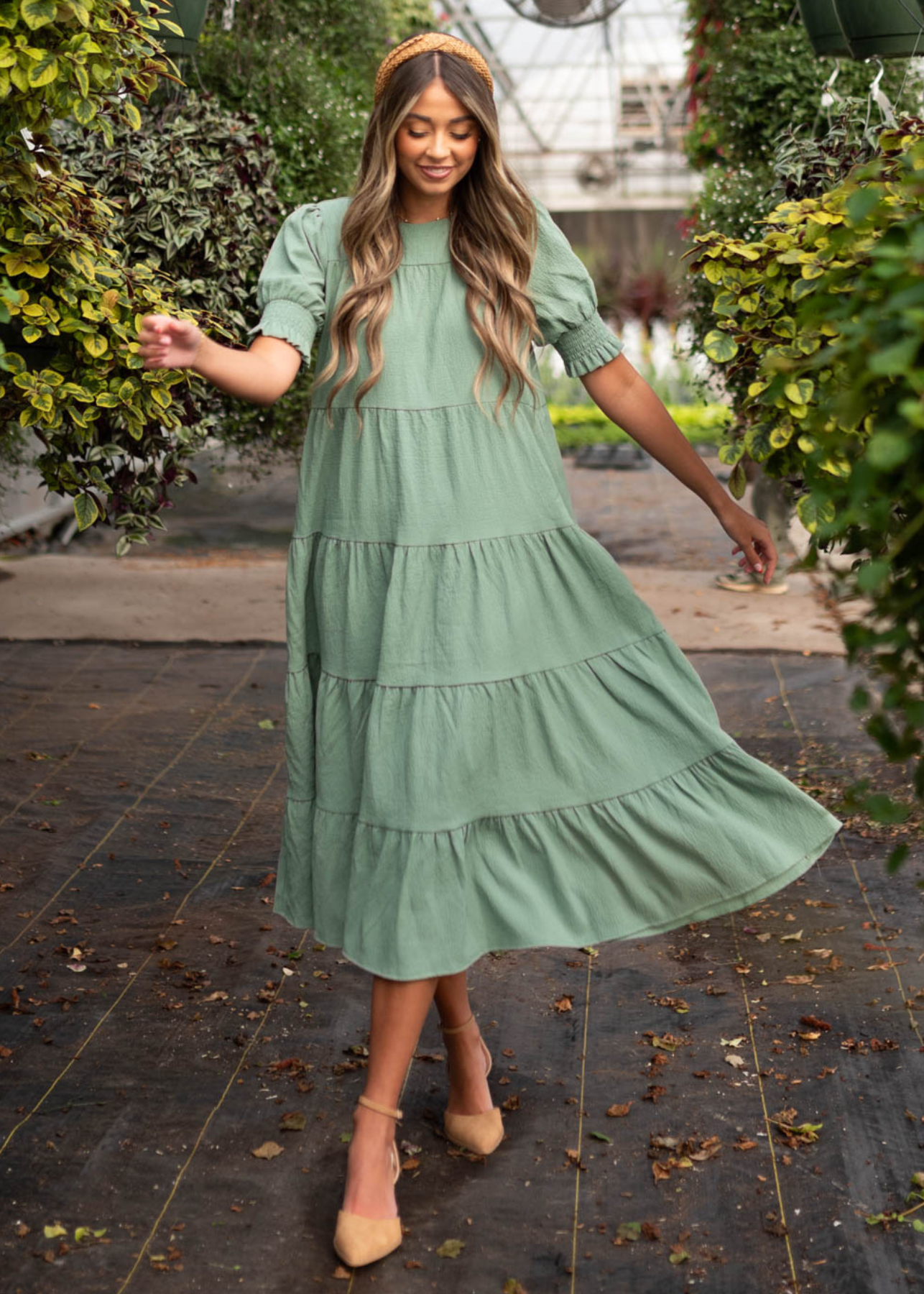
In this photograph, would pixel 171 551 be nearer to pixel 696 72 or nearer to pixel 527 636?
pixel 696 72

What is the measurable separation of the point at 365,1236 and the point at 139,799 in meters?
2.21

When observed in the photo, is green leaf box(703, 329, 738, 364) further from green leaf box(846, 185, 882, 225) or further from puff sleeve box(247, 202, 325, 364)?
green leaf box(846, 185, 882, 225)

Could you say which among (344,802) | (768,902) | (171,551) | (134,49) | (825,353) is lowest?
(171,551)

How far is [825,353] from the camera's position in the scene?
1.39m

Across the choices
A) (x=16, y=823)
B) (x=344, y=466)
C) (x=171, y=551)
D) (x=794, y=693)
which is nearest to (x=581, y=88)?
(x=171, y=551)

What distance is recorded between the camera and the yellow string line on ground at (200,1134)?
2.16 metres

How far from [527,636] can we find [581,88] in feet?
56.9

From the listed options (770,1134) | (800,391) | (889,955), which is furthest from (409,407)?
(889,955)

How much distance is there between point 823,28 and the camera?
3.73 meters

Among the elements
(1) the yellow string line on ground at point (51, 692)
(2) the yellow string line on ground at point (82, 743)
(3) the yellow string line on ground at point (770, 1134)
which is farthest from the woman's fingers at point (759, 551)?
(1) the yellow string line on ground at point (51, 692)

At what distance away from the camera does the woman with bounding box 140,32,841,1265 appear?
2156mm

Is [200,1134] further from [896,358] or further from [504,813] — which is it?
[896,358]

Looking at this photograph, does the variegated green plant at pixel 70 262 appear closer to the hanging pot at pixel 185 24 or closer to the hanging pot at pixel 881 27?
the hanging pot at pixel 185 24

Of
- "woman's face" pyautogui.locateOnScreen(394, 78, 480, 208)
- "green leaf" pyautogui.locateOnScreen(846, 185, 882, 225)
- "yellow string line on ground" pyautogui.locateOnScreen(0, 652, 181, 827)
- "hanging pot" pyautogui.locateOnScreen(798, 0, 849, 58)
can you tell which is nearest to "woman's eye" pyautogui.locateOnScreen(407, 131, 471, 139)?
"woman's face" pyautogui.locateOnScreen(394, 78, 480, 208)
